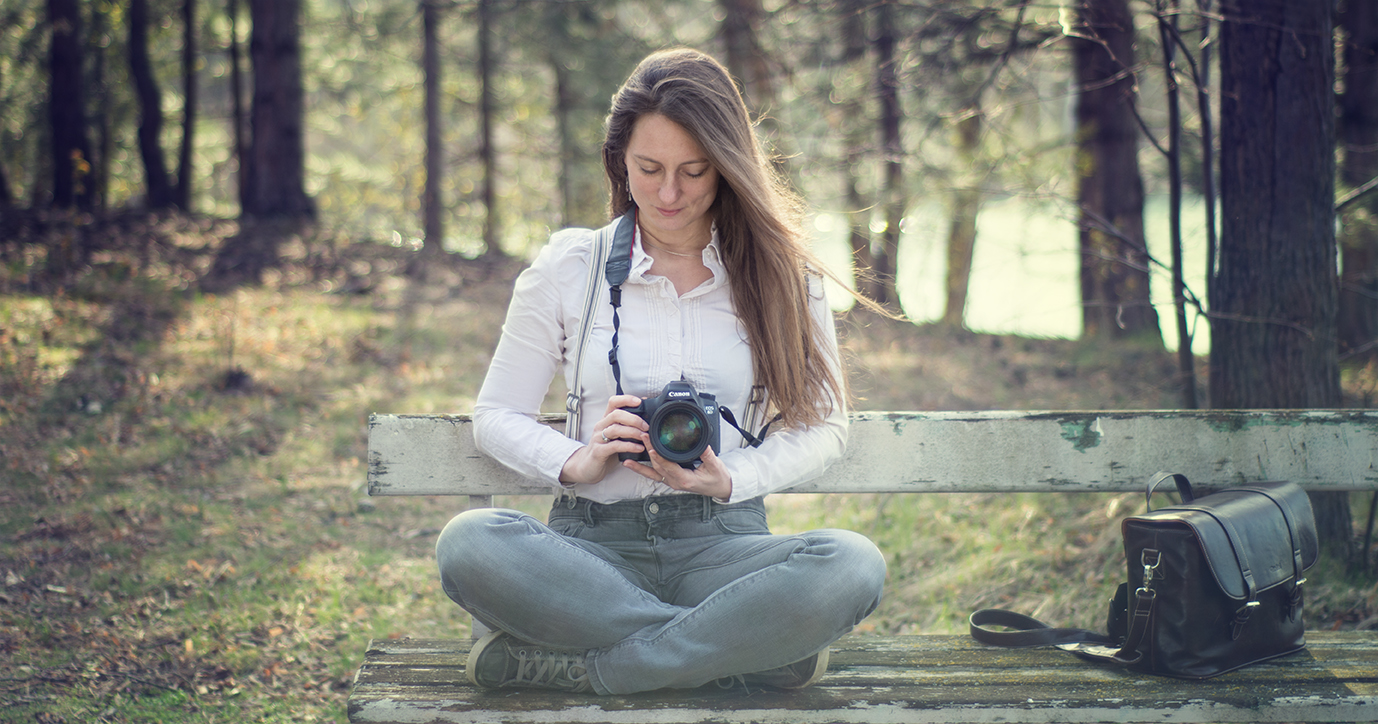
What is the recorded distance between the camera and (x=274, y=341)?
21.1 feet

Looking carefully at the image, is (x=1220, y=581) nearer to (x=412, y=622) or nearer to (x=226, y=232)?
(x=412, y=622)

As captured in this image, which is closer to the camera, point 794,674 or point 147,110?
point 794,674

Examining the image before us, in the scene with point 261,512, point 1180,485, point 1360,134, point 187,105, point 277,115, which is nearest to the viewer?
point 1180,485

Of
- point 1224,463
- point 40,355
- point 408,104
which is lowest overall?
point 1224,463

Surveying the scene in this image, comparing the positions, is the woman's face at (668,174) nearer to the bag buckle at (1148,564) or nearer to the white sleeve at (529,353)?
the white sleeve at (529,353)

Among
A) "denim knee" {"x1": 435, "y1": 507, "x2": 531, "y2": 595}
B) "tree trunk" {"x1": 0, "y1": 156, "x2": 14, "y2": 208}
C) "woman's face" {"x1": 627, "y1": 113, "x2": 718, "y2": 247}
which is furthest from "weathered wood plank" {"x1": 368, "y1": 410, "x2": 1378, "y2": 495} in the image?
"tree trunk" {"x1": 0, "y1": 156, "x2": 14, "y2": 208}

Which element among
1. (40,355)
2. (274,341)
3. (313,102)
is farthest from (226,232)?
(313,102)

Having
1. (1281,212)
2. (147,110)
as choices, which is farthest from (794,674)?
(147,110)

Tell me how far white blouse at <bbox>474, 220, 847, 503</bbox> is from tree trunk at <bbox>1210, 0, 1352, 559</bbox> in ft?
6.05

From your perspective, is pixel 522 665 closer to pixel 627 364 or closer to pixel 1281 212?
pixel 627 364

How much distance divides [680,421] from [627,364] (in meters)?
0.29

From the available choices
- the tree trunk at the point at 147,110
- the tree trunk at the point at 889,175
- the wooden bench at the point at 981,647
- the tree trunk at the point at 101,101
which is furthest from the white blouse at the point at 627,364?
the tree trunk at the point at 101,101

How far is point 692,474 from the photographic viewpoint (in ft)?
7.15

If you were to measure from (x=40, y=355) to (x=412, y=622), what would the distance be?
3.40 meters
